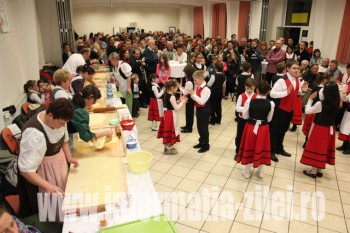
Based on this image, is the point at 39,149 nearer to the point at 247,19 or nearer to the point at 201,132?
the point at 201,132

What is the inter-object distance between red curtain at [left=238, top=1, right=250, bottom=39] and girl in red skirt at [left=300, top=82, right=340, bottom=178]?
8.07 meters

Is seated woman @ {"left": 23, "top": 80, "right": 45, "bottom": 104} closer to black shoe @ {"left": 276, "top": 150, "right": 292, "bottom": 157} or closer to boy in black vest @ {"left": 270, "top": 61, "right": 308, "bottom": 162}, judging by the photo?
boy in black vest @ {"left": 270, "top": 61, "right": 308, "bottom": 162}

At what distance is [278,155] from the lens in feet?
14.0

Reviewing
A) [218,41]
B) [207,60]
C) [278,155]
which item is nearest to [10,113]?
[278,155]

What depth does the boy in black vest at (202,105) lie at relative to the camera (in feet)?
12.6

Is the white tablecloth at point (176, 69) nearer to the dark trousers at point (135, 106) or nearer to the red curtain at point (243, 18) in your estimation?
the dark trousers at point (135, 106)

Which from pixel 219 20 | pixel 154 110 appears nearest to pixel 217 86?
pixel 154 110

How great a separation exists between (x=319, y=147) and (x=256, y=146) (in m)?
0.84

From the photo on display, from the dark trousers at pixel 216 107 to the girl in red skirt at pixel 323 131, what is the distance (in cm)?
201

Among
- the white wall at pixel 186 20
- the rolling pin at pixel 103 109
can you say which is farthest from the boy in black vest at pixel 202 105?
the white wall at pixel 186 20

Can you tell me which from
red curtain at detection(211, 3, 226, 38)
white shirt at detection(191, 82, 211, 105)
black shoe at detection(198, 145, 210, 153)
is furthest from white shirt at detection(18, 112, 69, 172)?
red curtain at detection(211, 3, 226, 38)

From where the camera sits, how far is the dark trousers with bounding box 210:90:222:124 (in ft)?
17.3

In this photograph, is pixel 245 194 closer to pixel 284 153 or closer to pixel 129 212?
pixel 284 153

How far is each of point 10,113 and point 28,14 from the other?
8.21 ft
